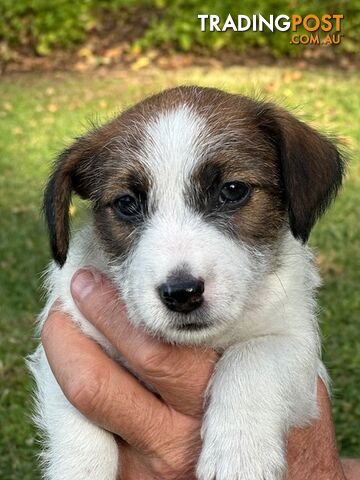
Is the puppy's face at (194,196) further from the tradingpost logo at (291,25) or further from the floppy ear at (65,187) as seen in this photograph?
the tradingpost logo at (291,25)


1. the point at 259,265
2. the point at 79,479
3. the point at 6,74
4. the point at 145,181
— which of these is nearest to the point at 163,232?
the point at 145,181

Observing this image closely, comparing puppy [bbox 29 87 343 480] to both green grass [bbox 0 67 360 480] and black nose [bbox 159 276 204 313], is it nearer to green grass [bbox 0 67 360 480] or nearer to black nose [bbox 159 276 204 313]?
black nose [bbox 159 276 204 313]

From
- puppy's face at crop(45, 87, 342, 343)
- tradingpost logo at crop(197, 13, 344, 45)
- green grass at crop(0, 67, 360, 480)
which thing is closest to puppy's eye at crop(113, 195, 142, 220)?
puppy's face at crop(45, 87, 342, 343)

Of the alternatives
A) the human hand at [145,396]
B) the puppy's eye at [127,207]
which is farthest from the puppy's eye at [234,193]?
the human hand at [145,396]

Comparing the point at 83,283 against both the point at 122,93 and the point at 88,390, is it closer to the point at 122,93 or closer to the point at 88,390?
the point at 88,390

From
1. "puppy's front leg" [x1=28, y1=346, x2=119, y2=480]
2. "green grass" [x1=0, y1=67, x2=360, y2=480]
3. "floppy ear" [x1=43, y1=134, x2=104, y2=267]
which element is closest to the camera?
"puppy's front leg" [x1=28, y1=346, x2=119, y2=480]

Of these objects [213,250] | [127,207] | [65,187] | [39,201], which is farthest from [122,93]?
[213,250]

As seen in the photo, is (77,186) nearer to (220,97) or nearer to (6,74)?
(220,97)
